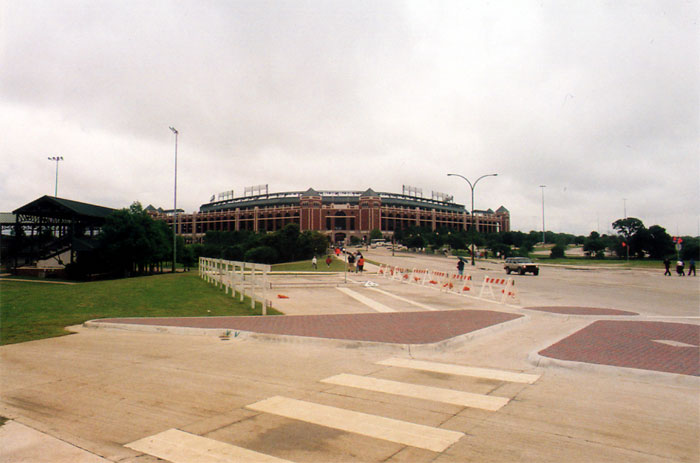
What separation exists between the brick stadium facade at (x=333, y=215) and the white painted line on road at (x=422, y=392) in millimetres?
135820

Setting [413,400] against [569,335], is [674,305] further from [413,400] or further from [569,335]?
[413,400]

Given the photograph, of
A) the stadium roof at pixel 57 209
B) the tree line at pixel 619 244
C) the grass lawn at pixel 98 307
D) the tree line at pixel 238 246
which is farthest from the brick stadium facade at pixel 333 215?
the grass lawn at pixel 98 307

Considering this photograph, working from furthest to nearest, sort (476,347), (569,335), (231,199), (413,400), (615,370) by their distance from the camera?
(231,199) → (569,335) → (476,347) → (615,370) → (413,400)

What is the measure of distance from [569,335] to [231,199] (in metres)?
175

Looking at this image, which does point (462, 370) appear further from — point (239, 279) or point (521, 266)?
point (521, 266)

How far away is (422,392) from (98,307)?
524 inches

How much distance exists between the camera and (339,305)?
55.9 feet

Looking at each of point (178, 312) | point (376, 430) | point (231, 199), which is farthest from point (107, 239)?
point (231, 199)

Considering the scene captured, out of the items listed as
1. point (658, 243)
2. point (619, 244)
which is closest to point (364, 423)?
point (658, 243)

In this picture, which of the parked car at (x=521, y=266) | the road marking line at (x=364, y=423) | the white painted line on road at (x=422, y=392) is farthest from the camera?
the parked car at (x=521, y=266)

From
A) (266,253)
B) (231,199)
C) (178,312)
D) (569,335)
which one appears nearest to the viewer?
(569,335)

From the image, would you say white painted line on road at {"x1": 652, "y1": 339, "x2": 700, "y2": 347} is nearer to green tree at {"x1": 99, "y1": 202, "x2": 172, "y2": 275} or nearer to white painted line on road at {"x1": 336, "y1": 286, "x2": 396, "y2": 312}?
white painted line on road at {"x1": 336, "y1": 286, "x2": 396, "y2": 312}

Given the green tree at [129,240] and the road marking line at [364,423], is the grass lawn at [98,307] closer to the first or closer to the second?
the road marking line at [364,423]

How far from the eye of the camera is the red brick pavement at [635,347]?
282 inches
